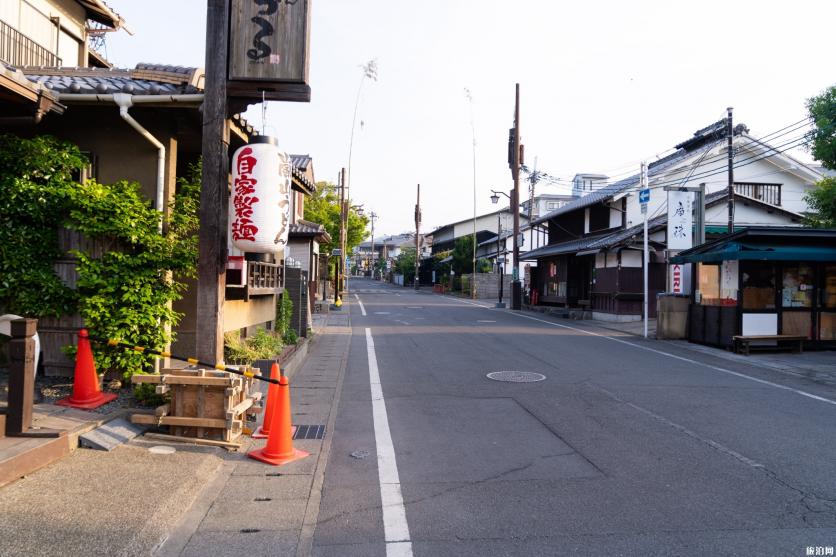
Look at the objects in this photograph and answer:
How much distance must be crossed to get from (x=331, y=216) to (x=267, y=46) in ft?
121

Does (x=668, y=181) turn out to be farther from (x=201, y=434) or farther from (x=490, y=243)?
(x=490, y=243)

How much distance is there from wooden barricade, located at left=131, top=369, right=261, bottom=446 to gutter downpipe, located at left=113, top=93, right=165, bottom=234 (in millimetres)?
2464

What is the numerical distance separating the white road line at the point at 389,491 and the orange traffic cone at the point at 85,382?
330 centimetres

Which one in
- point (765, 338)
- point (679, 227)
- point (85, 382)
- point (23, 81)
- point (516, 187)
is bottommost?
point (85, 382)

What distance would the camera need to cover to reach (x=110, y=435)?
20.1 feet

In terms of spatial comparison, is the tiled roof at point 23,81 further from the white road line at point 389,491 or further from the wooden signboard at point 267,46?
the white road line at point 389,491

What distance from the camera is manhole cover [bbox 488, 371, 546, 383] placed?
34.2 feet

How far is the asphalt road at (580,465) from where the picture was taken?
166 inches

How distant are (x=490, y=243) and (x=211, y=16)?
60.7 m

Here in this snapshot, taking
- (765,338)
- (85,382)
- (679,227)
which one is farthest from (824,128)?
(85,382)

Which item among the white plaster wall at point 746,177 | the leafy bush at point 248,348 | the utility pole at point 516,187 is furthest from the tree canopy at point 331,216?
the leafy bush at point 248,348

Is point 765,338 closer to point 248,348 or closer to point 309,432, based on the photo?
point 248,348

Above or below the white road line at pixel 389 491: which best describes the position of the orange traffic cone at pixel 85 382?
above

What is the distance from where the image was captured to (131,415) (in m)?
6.54
